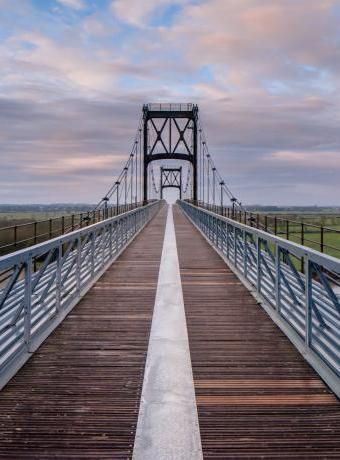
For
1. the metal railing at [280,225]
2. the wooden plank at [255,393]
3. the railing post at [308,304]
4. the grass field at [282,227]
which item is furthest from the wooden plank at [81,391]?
the grass field at [282,227]

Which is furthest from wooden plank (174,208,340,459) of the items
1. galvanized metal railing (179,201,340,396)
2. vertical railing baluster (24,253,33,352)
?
vertical railing baluster (24,253,33,352)

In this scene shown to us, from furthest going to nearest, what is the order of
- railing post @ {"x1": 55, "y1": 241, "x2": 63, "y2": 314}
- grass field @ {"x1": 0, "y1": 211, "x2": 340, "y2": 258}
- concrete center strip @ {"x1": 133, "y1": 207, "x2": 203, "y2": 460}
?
1. grass field @ {"x1": 0, "y1": 211, "x2": 340, "y2": 258}
2. railing post @ {"x1": 55, "y1": 241, "x2": 63, "y2": 314}
3. concrete center strip @ {"x1": 133, "y1": 207, "x2": 203, "y2": 460}

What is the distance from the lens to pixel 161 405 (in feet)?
11.3

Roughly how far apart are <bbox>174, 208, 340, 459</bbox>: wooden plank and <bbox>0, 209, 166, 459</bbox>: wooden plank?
1.82 feet

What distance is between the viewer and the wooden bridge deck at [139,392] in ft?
9.62

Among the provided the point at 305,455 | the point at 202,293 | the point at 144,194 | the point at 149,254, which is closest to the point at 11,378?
the point at 305,455

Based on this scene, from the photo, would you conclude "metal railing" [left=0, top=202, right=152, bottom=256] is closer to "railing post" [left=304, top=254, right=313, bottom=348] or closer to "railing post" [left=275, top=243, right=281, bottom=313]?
"railing post" [left=275, top=243, right=281, bottom=313]

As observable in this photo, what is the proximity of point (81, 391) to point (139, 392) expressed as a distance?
1.50 feet

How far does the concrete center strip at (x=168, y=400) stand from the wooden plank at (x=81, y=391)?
3.3 inches

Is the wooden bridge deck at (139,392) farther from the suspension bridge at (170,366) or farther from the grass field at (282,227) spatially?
the grass field at (282,227)

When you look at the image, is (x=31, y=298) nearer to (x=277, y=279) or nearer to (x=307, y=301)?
(x=307, y=301)

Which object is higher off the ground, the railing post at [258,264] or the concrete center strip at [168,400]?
the railing post at [258,264]

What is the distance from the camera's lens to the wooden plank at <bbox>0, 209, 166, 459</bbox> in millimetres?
2928

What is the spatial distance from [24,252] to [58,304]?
169 cm
